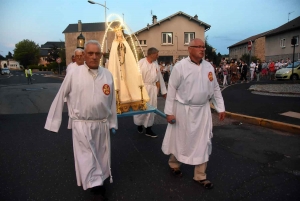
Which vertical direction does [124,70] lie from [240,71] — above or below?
below

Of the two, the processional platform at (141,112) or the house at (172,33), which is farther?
the house at (172,33)

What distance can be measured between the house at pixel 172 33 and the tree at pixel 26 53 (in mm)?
70962

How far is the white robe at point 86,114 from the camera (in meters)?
3.26

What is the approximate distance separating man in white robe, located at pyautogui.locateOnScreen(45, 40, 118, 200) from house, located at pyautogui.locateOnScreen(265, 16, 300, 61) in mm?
33666

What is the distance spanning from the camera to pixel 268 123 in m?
7.23

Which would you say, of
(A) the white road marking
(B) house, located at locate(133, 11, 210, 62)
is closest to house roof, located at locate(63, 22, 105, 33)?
(B) house, located at locate(133, 11, 210, 62)

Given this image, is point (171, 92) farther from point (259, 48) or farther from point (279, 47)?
point (259, 48)

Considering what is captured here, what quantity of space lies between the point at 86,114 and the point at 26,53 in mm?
100899

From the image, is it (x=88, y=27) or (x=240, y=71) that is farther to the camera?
(x=88, y=27)

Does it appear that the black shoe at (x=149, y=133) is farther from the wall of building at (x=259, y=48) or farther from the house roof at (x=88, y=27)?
the house roof at (x=88, y=27)

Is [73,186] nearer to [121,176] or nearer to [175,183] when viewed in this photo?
[121,176]

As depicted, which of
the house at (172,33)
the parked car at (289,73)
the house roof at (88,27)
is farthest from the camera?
the house roof at (88,27)

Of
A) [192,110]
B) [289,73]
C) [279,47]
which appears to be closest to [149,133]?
[192,110]

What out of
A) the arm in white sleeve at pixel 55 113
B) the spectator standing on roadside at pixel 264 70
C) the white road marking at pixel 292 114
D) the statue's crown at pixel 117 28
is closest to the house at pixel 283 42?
the spectator standing on roadside at pixel 264 70
